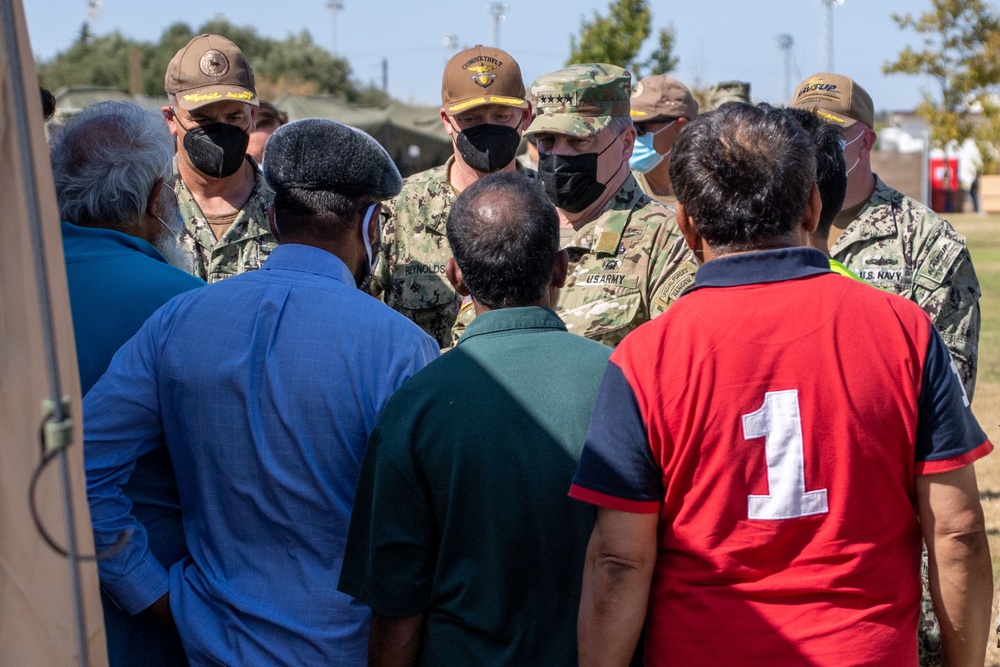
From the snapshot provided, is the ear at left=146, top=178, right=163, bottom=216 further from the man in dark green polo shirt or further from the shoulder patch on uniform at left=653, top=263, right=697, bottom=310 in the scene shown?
the shoulder patch on uniform at left=653, top=263, right=697, bottom=310

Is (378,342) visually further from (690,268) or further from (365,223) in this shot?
(690,268)

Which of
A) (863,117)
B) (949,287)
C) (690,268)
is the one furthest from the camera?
(863,117)

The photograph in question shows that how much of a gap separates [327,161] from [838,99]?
8.25 ft

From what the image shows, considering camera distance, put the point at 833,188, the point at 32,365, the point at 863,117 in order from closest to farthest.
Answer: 1. the point at 32,365
2. the point at 833,188
3. the point at 863,117

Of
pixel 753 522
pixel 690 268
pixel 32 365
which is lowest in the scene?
pixel 753 522

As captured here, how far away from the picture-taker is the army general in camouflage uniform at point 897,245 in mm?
3770

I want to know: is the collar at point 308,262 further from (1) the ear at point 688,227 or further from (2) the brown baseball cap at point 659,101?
(2) the brown baseball cap at point 659,101

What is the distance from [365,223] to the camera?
2.62 m

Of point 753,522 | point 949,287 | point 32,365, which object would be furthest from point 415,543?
point 949,287

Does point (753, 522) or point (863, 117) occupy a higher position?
point (863, 117)

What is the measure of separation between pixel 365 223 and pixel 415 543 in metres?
0.83

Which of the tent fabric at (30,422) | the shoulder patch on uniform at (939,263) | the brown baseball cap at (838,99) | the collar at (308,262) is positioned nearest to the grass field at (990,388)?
the shoulder patch on uniform at (939,263)

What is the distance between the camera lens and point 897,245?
395 centimetres

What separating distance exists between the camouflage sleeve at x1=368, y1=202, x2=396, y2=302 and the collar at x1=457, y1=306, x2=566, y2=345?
1.89 metres
